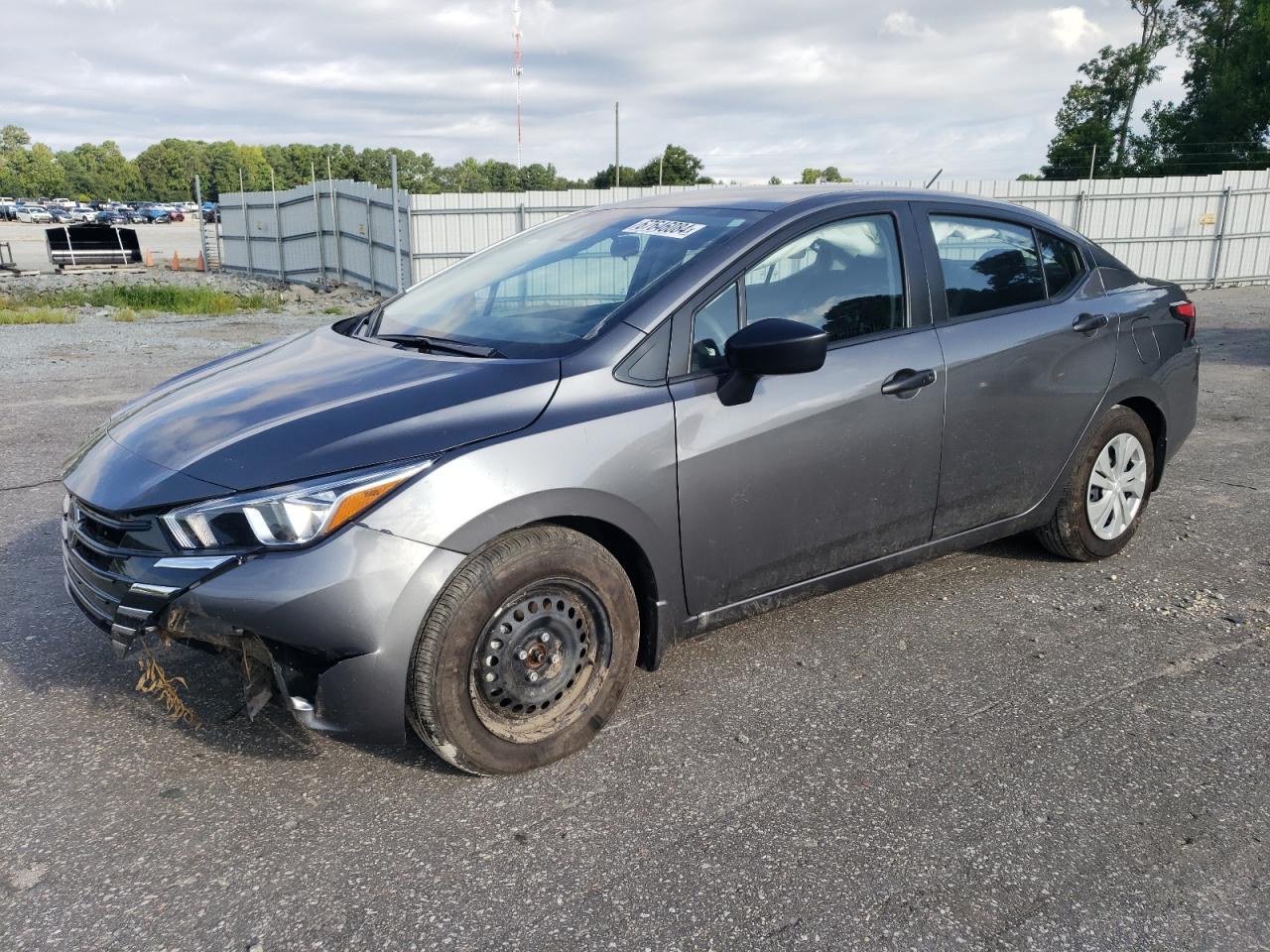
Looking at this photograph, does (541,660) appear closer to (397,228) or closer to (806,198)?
(806,198)

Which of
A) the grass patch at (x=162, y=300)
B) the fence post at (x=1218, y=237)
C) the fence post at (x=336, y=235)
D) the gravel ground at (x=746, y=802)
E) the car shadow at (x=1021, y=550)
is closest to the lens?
the gravel ground at (x=746, y=802)

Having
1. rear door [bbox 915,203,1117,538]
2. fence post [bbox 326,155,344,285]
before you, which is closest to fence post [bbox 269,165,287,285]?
fence post [bbox 326,155,344,285]

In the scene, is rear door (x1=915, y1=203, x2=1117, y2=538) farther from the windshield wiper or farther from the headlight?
the headlight

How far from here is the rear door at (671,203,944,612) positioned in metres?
3.10

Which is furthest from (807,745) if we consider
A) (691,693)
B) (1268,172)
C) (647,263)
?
(1268,172)

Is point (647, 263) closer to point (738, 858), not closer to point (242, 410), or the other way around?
point (242, 410)

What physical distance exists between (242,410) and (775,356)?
1607 millimetres

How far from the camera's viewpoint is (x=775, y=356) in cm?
293

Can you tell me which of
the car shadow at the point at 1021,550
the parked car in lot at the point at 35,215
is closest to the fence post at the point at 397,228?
the car shadow at the point at 1021,550

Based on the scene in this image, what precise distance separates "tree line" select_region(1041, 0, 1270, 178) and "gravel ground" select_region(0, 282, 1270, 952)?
125ft

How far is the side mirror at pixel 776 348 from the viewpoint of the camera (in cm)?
293

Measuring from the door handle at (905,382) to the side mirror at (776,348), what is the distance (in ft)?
1.89

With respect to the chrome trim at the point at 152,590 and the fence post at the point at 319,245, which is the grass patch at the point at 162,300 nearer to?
the fence post at the point at 319,245

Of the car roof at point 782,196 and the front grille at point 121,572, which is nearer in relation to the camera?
the front grille at point 121,572
